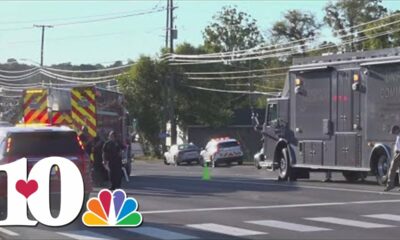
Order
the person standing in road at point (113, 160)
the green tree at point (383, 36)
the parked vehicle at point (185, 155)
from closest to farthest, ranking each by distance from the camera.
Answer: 1. the person standing in road at point (113, 160)
2. the parked vehicle at point (185, 155)
3. the green tree at point (383, 36)

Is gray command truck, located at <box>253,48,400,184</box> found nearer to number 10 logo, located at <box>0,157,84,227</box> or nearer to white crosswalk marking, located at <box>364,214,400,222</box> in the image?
white crosswalk marking, located at <box>364,214,400,222</box>

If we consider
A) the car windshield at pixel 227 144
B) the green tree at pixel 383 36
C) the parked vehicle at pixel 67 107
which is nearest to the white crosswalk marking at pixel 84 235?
the parked vehicle at pixel 67 107

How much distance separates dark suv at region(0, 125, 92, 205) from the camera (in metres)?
15.0

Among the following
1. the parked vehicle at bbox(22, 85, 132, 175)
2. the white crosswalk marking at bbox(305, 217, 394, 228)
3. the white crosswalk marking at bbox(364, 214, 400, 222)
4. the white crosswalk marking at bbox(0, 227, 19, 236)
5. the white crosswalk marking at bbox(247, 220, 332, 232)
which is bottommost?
the white crosswalk marking at bbox(0, 227, 19, 236)

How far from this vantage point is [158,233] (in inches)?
527

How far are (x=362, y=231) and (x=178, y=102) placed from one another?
5930cm

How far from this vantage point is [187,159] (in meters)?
56.7

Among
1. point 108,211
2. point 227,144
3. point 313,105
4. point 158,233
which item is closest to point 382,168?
point 313,105

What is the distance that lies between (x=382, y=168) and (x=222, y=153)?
2745cm

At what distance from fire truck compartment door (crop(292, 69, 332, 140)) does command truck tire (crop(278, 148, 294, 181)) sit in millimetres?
886

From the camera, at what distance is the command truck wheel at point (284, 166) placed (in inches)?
1106

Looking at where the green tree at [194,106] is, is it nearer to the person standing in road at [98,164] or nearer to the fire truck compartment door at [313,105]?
the fire truck compartment door at [313,105]

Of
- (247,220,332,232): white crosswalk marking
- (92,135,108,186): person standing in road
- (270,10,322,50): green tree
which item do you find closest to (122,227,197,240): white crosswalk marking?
(247,220,332,232): white crosswalk marking

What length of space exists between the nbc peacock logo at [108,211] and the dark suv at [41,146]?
Result: 1059 millimetres
